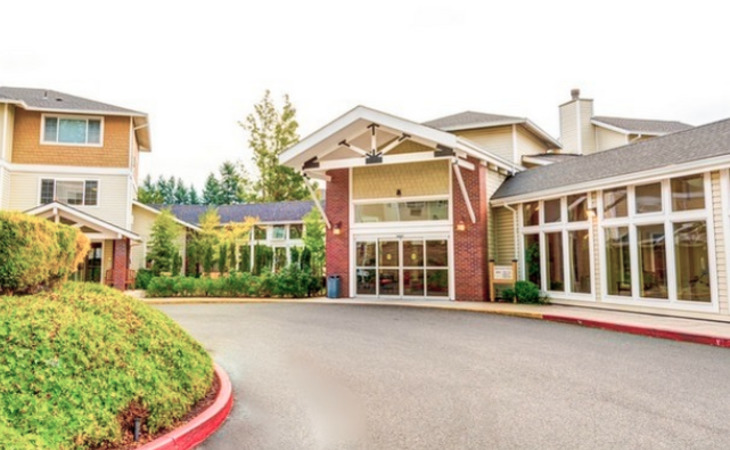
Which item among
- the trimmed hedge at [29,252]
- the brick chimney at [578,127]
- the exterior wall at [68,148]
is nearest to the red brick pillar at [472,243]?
the trimmed hedge at [29,252]

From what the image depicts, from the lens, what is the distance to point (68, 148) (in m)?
20.2

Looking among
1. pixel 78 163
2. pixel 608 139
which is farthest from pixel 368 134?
pixel 608 139

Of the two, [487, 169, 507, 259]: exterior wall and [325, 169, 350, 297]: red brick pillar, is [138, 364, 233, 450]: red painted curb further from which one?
[487, 169, 507, 259]: exterior wall

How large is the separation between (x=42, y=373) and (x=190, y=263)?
24.0m

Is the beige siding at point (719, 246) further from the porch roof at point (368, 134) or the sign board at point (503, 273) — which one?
the porch roof at point (368, 134)

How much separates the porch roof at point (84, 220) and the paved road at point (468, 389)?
11710mm

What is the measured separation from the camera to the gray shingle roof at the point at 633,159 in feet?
33.2

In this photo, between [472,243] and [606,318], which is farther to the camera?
[472,243]

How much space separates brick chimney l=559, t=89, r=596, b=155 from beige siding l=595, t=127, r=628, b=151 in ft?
0.78

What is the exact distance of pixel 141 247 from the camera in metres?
25.8

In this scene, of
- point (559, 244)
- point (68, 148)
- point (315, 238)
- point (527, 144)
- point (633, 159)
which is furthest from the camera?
point (315, 238)

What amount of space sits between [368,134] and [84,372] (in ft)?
42.3

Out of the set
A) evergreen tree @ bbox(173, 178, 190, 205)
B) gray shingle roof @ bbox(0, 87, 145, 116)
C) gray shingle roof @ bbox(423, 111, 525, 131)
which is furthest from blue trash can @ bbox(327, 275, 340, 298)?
evergreen tree @ bbox(173, 178, 190, 205)

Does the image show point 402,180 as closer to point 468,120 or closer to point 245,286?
point 468,120
